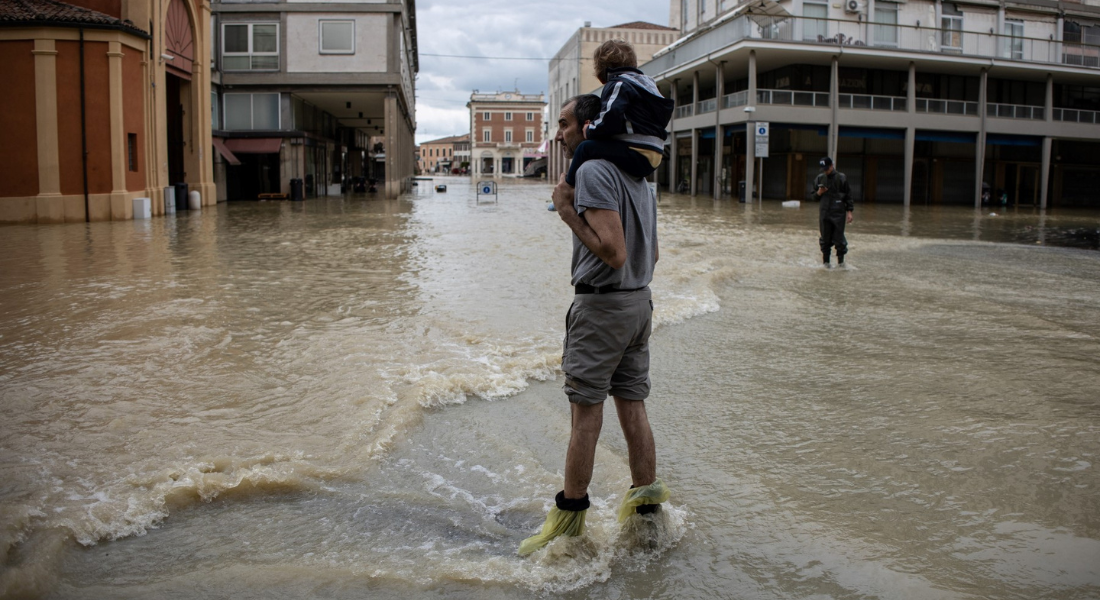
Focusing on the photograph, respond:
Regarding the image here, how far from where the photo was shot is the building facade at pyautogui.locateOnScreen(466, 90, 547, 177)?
4412 inches

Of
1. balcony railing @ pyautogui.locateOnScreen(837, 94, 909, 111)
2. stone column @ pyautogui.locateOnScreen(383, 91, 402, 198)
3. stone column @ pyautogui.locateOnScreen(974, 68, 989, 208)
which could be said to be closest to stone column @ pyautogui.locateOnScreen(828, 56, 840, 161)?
balcony railing @ pyautogui.locateOnScreen(837, 94, 909, 111)

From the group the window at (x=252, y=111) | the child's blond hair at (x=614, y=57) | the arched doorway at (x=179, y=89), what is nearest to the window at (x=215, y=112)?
the window at (x=252, y=111)

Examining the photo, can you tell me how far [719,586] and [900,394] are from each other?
3139 millimetres

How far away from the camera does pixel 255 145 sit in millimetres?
33844

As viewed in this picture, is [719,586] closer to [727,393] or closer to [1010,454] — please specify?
[1010,454]

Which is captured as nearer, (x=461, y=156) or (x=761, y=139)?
(x=761, y=139)

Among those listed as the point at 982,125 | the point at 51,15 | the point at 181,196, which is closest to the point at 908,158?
the point at 982,125

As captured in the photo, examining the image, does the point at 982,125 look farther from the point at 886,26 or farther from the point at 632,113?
the point at 632,113

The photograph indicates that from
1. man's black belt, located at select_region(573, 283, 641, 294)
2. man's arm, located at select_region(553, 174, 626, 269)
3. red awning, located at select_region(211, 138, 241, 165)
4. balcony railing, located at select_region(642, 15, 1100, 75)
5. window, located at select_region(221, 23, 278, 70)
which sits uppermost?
balcony railing, located at select_region(642, 15, 1100, 75)

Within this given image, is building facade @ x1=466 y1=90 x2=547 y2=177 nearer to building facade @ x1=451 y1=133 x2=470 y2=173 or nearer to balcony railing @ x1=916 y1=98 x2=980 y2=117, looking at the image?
building facade @ x1=451 y1=133 x2=470 y2=173

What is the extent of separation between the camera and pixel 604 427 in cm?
513

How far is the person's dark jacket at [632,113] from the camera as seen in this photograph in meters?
3.31

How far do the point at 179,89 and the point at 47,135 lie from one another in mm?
8094

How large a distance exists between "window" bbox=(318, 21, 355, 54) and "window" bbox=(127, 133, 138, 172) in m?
13.2
